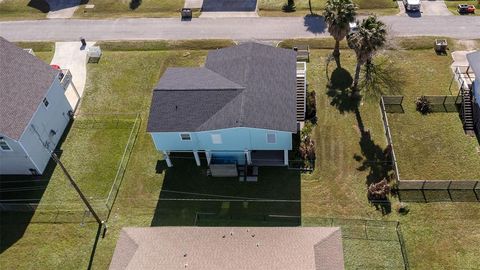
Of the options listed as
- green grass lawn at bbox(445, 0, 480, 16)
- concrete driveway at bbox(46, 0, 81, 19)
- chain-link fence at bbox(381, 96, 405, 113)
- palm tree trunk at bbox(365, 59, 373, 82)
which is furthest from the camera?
concrete driveway at bbox(46, 0, 81, 19)

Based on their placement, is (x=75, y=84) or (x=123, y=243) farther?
(x=75, y=84)

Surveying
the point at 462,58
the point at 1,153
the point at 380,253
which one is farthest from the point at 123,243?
the point at 462,58

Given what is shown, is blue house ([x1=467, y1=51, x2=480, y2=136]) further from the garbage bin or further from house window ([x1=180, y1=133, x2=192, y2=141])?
the garbage bin

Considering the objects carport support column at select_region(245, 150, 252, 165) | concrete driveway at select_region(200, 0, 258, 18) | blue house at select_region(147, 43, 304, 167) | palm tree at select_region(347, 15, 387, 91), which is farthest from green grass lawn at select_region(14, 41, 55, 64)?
palm tree at select_region(347, 15, 387, 91)

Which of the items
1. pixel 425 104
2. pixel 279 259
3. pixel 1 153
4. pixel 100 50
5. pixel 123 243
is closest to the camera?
pixel 279 259

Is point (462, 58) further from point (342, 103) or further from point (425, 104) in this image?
point (342, 103)

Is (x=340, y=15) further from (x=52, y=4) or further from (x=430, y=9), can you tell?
(x=52, y=4)

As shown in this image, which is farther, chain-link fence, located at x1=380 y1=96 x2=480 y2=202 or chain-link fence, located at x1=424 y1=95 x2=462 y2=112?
chain-link fence, located at x1=424 y1=95 x2=462 y2=112
